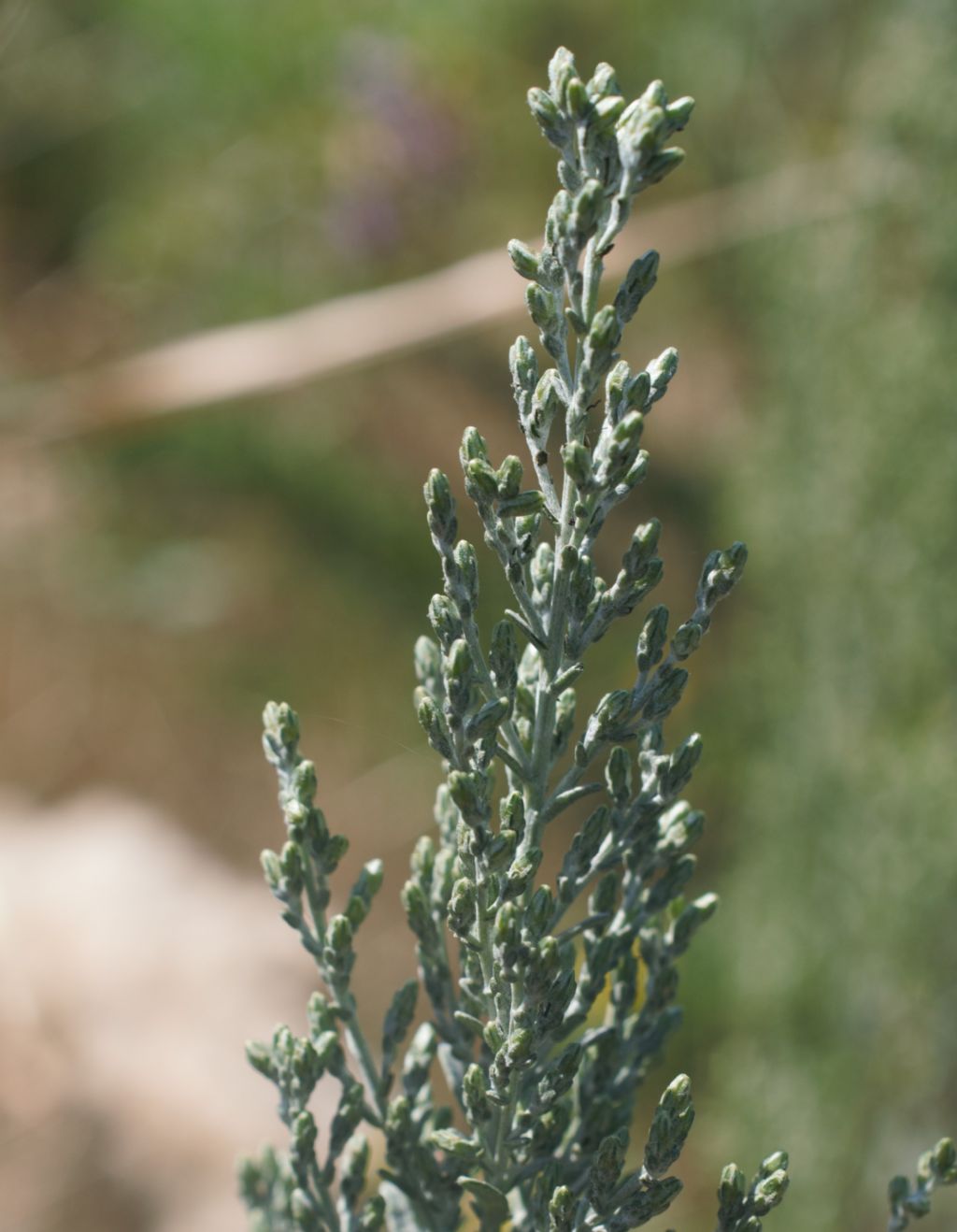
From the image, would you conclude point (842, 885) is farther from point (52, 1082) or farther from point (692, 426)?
point (692, 426)

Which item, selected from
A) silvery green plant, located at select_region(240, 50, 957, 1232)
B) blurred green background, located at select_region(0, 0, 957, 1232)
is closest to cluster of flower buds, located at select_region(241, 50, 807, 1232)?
silvery green plant, located at select_region(240, 50, 957, 1232)

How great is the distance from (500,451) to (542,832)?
2070 millimetres

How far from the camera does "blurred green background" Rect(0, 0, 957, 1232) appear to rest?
1.72 meters

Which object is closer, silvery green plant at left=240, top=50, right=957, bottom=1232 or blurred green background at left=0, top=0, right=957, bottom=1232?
silvery green plant at left=240, top=50, right=957, bottom=1232

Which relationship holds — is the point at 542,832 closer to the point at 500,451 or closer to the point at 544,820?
the point at 544,820

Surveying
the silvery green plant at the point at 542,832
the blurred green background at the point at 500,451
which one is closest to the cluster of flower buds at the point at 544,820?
the silvery green plant at the point at 542,832

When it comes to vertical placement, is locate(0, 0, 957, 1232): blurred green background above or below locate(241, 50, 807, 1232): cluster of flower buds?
above

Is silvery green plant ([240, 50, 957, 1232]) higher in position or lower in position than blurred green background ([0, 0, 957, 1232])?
lower

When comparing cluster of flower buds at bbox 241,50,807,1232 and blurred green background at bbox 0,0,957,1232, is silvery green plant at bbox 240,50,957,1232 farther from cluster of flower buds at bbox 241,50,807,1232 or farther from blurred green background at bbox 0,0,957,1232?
blurred green background at bbox 0,0,957,1232

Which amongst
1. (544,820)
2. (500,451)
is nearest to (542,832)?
(544,820)

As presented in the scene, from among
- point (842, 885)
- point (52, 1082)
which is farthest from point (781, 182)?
point (52, 1082)

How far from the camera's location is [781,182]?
2.34 meters

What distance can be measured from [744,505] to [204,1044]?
1267 millimetres

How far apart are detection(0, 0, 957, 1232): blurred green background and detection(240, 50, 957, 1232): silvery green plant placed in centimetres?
117
